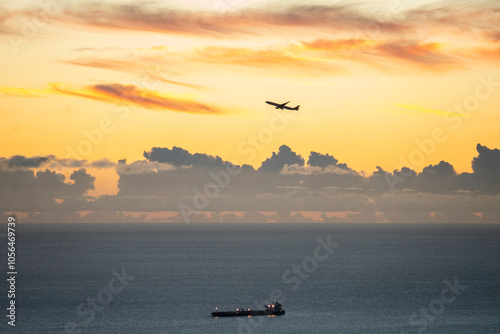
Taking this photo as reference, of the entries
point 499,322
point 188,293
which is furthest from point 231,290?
point 499,322

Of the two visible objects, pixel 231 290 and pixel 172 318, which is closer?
pixel 172 318

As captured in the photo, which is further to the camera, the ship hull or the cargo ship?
the cargo ship

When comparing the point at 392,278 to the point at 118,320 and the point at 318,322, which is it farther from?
the point at 118,320

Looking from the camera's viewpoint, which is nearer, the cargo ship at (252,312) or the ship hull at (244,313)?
the ship hull at (244,313)

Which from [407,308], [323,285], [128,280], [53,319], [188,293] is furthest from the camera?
[128,280]

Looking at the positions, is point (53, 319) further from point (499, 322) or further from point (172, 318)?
point (499, 322)

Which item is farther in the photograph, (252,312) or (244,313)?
(252,312)

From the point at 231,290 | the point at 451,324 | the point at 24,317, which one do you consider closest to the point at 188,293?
the point at 231,290

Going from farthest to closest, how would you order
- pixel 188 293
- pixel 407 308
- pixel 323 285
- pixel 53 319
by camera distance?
1. pixel 323 285
2. pixel 188 293
3. pixel 407 308
4. pixel 53 319

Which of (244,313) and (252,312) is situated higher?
(252,312)
